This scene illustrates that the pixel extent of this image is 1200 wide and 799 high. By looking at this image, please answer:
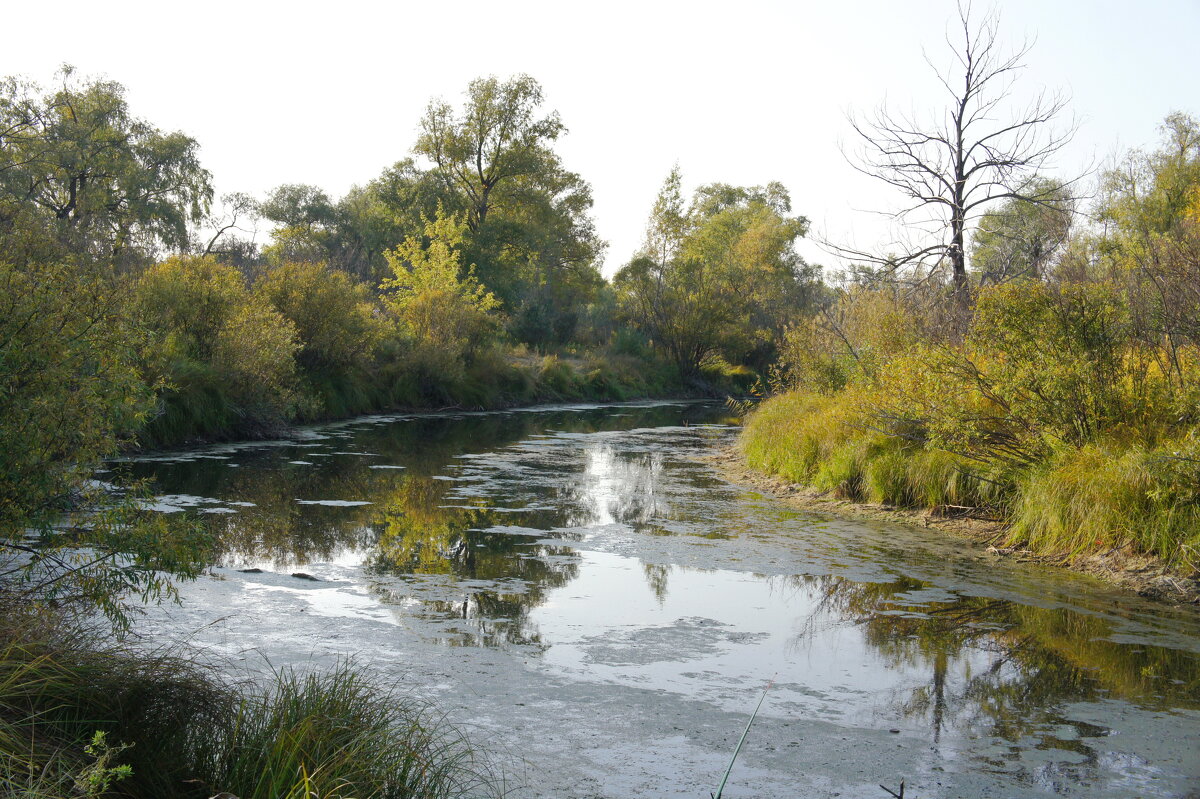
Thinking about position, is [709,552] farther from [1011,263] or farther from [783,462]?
[1011,263]

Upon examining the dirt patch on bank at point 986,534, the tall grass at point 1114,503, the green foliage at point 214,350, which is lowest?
the dirt patch on bank at point 986,534

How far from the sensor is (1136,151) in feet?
129

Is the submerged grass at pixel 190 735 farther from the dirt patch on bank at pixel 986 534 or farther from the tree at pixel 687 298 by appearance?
the tree at pixel 687 298

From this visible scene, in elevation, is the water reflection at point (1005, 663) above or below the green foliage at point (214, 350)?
below

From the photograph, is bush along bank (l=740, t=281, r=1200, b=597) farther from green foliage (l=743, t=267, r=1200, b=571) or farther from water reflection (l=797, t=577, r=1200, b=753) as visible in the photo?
water reflection (l=797, t=577, r=1200, b=753)

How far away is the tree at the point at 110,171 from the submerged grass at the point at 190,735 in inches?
951

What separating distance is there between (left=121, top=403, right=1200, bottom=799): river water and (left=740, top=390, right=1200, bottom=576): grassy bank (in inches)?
25.3

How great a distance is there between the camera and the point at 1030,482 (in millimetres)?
9266

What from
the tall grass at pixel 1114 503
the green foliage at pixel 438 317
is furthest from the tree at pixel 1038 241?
the green foliage at pixel 438 317

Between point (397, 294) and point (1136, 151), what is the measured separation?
3189 cm

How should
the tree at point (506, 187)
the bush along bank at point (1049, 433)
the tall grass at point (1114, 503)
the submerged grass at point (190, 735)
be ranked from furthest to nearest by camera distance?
the tree at point (506, 187) → the bush along bank at point (1049, 433) → the tall grass at point (1114, 503) → the submerged grass at point (190, 735)

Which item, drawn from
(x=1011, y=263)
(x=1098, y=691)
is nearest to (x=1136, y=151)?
(x=1011, y=263)

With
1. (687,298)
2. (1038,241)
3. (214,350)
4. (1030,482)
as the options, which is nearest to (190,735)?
(1030,482)

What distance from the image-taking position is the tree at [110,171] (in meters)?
26.8
